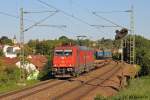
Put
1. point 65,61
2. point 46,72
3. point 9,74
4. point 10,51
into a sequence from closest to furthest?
1. point 9,74
2. point 65,61
3. point 46,72
4. point 10,51

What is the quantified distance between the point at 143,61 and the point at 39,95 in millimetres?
43472

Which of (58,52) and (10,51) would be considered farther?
(10,51)

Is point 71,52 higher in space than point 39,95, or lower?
higher

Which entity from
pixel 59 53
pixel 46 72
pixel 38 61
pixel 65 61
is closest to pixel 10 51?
pixel 38 61

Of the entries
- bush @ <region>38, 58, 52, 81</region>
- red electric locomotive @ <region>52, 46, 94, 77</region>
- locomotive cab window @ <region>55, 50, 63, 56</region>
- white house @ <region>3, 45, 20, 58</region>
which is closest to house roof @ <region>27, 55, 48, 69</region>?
bush @ <region>38, 58, 52, 81</region>

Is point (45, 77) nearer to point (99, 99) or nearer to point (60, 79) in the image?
point (60, 79)

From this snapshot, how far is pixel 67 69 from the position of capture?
44719mm

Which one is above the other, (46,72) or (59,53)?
(59,53)

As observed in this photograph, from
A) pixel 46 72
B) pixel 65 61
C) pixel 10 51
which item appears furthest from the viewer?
pixel 10 51

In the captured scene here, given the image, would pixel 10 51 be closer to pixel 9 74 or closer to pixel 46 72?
pixel 46 72

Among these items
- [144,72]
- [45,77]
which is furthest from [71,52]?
[144,72]

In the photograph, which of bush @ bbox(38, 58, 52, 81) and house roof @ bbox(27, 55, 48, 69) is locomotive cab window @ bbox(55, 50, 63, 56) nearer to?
bush @ bbox(38, 58, 52, 81)

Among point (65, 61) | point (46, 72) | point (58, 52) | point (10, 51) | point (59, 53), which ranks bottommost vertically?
point (46, 72)

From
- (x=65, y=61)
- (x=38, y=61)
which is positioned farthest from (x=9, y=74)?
(x=38, y=61)
